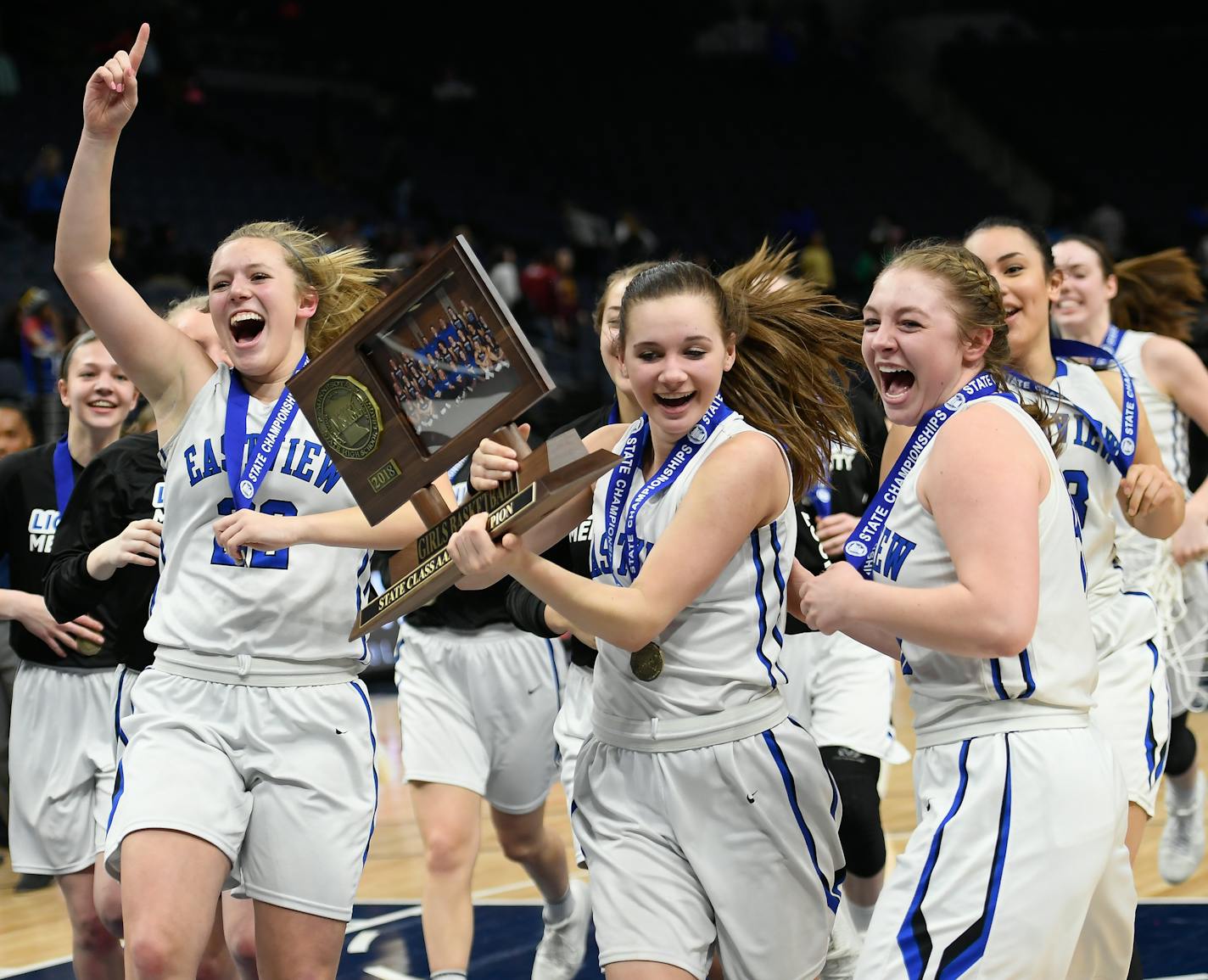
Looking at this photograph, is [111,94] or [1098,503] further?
[1098,503]

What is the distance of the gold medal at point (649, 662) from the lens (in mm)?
3199

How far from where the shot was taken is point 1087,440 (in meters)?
4.02

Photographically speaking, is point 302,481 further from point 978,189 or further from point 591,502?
point 978,189

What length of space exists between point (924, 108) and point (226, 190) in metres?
12.9

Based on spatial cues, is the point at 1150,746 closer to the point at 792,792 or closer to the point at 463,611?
the point at 792,792

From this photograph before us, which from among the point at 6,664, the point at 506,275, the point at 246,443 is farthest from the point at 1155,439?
the point at 506,275

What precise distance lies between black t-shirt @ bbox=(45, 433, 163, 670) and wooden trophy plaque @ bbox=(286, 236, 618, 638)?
1628 millimetres

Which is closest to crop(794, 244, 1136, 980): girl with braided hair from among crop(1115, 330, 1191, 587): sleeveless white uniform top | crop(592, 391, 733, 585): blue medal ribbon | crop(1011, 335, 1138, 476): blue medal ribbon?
crop(592, 391, 733, 585): blue medal ribbon

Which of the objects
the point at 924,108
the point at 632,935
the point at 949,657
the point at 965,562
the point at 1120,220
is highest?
the point at 924,108

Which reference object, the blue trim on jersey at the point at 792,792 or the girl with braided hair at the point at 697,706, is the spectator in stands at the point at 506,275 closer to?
the girl with braided hair at the point at 697,706

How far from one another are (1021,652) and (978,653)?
165 mm

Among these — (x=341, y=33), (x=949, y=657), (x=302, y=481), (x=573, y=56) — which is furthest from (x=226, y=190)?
(x=949, y=657)

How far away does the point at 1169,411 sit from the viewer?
545 cm

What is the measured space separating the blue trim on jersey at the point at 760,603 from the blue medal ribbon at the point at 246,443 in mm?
1122
